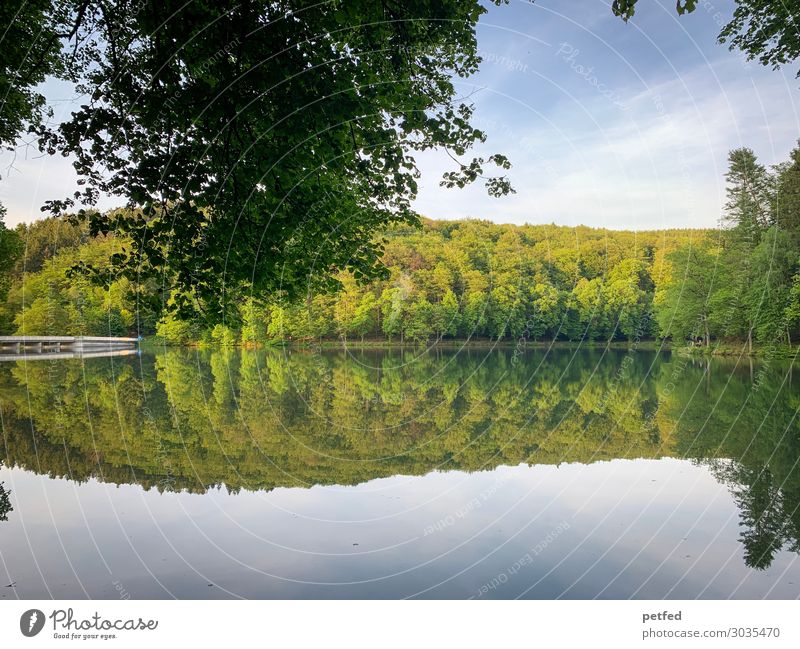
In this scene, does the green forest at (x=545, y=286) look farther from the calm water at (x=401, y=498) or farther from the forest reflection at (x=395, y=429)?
the calm water at (x=401, y=498)

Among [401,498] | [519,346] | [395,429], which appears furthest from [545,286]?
[401,498]

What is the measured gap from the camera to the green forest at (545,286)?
34.6 metres

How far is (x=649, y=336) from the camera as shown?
69.0 metres

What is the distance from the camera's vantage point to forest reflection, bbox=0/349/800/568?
35.7ft

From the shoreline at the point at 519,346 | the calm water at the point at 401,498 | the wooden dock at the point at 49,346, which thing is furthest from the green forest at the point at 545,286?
the calm water at the point at 401,498
